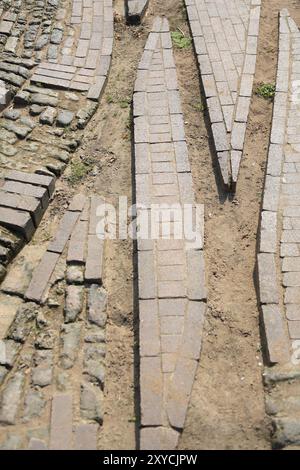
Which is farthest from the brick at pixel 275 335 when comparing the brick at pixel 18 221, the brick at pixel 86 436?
the brick at pixel 18 221

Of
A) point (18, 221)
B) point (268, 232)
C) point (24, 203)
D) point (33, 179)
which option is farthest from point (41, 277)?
point (268, 232)

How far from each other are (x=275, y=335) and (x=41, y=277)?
2.17m

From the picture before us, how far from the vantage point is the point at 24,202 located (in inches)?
200

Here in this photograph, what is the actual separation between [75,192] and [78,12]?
376cm

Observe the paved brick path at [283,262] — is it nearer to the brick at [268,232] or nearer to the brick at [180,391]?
the brick at [268,232]

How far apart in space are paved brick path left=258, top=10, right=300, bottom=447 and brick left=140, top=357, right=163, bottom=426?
0.86m

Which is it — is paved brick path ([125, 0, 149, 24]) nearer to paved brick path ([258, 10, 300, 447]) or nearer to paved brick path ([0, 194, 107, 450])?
paved brick path ([258, 10, 300, 447])

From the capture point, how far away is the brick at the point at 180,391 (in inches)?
147

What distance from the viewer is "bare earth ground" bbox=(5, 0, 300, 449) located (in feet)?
12.5

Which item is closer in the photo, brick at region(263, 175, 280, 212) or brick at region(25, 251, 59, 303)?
brick at region(25, 251, 59, 303)

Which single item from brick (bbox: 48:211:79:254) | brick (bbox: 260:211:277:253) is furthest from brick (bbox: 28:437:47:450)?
brick (bbox: 260:211:277:253)

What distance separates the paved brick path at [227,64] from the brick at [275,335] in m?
1.64

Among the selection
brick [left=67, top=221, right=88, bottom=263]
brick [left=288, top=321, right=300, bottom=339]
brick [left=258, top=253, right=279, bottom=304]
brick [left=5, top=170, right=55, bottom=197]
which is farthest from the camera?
brick [left=5, top=170, right=55, bottom=197]
